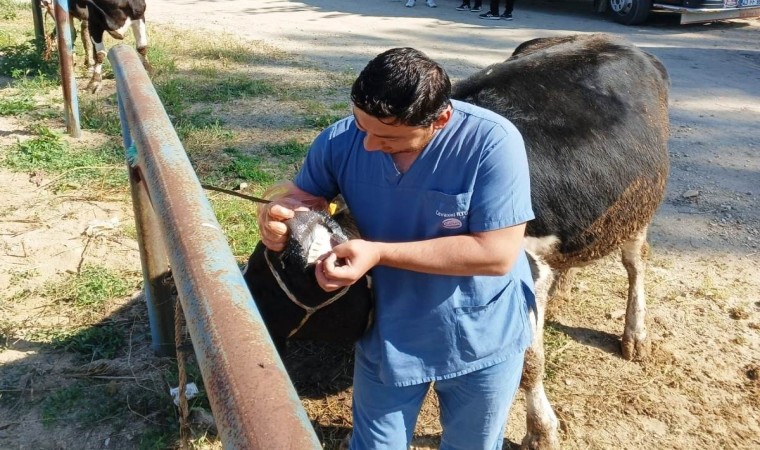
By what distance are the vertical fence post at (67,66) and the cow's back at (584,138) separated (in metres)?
3.91

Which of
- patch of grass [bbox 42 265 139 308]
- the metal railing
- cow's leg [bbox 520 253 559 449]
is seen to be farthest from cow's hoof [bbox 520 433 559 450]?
patch of grass [bbox 42 265 139 308]

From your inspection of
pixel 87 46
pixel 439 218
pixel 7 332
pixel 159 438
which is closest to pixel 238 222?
pixel 7 332

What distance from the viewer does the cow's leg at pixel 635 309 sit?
13.1 feet

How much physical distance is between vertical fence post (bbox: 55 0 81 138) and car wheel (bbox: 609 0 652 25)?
30.2ft

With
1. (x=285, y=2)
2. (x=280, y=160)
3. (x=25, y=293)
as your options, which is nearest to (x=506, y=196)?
(x=25, y=293)

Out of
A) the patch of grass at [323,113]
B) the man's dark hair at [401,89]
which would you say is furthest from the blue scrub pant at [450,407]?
the patch of grass at [323,113]

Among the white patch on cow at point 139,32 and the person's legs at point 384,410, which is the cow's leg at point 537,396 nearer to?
the person's legs at point 384,410

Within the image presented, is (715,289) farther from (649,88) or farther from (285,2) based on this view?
(285,2)

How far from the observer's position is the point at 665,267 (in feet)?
15.6

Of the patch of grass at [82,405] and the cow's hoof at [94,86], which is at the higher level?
the cow's hoof at [94,86]

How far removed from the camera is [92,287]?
4.06 metres

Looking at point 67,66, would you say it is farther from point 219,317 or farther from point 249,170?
point 219,317

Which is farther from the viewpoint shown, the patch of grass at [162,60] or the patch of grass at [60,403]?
the patch of grass at [162,60]

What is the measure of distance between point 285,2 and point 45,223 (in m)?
10.3
